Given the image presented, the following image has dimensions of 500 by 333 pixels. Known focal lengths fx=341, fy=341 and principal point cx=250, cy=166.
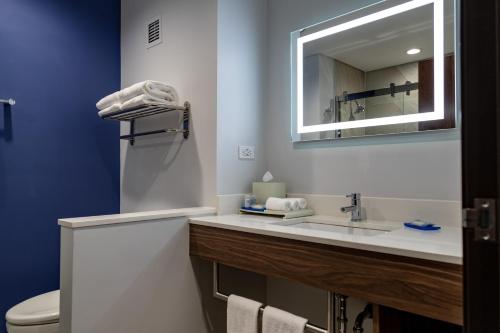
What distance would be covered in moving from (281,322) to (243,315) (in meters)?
0.20

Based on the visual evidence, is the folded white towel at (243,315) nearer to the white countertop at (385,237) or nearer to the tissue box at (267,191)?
the white countertop at (385,237)

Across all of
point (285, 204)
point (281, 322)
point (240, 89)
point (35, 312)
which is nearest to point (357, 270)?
point (281, 322)

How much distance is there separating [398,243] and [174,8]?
186cm

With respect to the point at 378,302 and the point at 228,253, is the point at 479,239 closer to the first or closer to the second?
the point at 378,302

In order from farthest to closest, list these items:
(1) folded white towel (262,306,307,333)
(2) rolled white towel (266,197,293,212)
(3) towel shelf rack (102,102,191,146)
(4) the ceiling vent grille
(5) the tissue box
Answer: (4) the ceiling vent grille < (3) towel shelf rack (102,102,191,146) < (5) the tissue box < (2) rolled white towel (266,197,293,212) < (1) folded white towel (262,306,307,333)

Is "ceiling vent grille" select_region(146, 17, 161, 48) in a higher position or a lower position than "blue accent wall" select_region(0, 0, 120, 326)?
higher

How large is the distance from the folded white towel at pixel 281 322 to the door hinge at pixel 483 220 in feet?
2.65

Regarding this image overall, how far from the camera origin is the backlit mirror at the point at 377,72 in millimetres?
1391

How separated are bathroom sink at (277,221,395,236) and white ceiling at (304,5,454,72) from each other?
0.73 m

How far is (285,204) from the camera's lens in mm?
1654

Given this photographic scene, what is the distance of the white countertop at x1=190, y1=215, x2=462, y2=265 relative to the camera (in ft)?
2.94

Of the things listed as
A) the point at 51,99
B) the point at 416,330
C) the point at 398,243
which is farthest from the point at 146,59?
the point at 416,330

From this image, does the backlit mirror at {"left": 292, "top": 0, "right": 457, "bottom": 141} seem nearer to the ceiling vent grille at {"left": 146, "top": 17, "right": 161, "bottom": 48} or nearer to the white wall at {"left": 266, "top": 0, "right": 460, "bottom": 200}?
the white wall at {"left": 266, "top": 0, "right": 460, "bottom": 200}

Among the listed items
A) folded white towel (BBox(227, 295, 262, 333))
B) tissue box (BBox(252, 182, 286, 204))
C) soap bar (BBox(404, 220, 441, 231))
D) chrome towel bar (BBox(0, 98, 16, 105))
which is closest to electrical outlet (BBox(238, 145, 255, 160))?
tissue box (BBox(252, 182, 286, 204))
